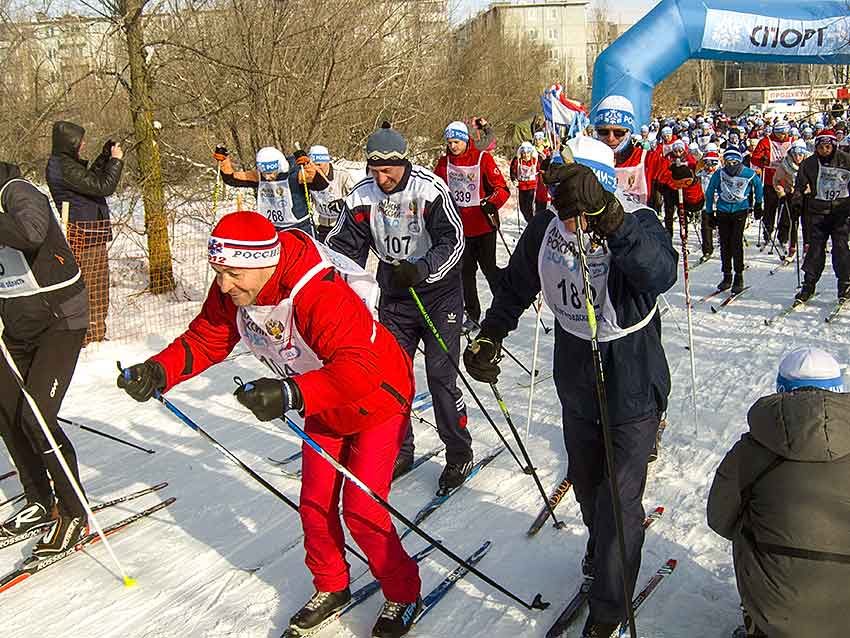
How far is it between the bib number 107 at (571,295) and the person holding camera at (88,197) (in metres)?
5.78

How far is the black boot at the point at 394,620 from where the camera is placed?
10.7 ft

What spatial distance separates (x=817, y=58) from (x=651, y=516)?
34.0 feet

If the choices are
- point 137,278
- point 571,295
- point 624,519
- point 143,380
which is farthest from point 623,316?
point 137,278

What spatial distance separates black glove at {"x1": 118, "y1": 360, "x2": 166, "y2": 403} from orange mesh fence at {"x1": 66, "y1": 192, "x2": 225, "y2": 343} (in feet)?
12.2

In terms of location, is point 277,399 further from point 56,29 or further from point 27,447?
point 56,29

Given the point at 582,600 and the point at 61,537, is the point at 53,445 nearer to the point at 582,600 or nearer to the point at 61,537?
the point at 61,537

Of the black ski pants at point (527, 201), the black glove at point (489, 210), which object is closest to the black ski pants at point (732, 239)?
the black glove at point (489, 210)

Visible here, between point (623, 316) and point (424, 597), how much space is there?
1.65m

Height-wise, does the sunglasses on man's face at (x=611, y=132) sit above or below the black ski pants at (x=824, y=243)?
above

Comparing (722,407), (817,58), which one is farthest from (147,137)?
(817,58)

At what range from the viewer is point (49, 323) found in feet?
13.5

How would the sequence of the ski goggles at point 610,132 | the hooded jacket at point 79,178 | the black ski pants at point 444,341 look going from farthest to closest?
the hooded jacket at point 79,178
the ski goggles at point 610,132
the black ski pants at point 444,341

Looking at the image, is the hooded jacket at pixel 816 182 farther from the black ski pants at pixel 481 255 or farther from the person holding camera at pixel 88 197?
the person holding camera at pixel 88 197

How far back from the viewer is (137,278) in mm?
11539
